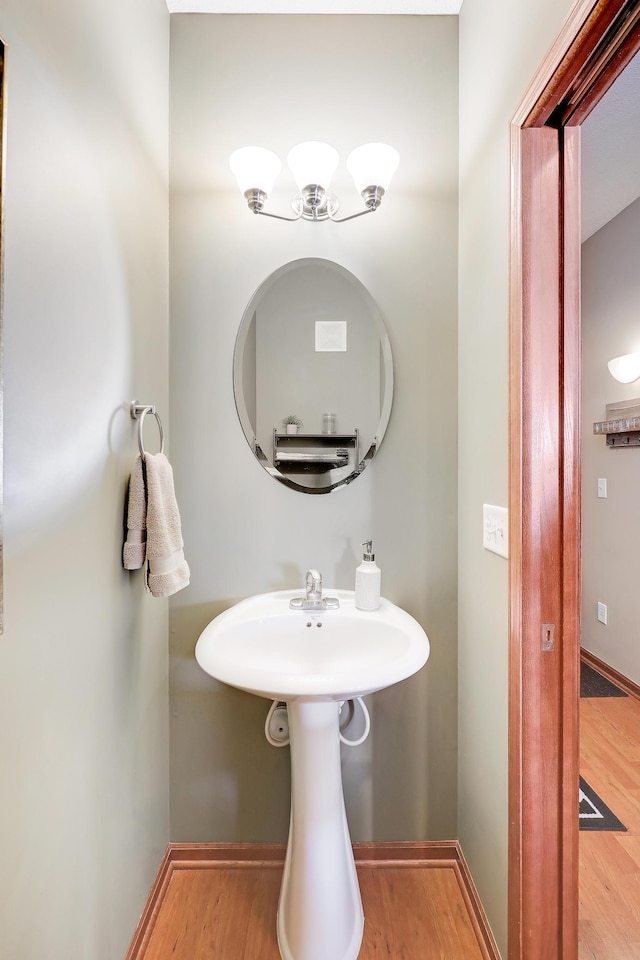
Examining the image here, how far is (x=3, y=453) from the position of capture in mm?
705

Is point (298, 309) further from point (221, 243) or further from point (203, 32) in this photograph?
point (203, 32)

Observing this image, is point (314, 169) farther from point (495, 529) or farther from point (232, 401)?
point (495, 529)

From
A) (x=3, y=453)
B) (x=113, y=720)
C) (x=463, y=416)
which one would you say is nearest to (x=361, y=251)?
(x=463, y=416)

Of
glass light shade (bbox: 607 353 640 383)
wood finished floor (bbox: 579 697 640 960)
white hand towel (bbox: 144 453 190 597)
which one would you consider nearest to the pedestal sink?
white hand towel (bbox: 144 453 190 597)

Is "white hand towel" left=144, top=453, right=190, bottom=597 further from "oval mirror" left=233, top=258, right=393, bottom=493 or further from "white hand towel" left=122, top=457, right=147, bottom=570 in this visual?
"oval mirror" left=233, top=258, right=393, bottom=493

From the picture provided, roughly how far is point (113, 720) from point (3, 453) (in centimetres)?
73

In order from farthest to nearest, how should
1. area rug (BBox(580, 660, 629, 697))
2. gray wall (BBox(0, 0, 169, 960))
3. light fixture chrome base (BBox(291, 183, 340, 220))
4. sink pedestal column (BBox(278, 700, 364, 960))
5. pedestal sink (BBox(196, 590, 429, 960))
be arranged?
1. area rug (BBox(580, 660, 629, 697))
2. light fixture chrome base (BBox(291, 183, 340, 220))
3. sink pedestal column (BBox(278, 700, 364, 960))
4. pedestal sink (BBox(196, 590, 429, 960))
5. gray wall (BBox(0, 0, 169, 960))

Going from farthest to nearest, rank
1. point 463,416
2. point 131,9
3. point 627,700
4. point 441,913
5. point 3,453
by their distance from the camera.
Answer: point 627,700 < point 463,416 < point 441,913 < point 131,9 < point 3,453

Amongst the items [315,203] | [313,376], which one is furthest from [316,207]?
[313,376]

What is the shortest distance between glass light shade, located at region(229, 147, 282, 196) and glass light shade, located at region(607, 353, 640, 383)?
4.19 ft

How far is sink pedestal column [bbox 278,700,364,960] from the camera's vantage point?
118 cm

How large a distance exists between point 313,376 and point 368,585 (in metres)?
0.66

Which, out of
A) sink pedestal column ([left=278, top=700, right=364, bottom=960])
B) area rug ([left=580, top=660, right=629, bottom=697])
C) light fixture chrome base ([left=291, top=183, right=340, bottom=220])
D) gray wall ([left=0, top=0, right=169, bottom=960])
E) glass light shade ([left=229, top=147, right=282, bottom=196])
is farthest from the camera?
area rug ([left=580, top=660, right=629, bottom=697])

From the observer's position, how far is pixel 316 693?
1.02 metres
